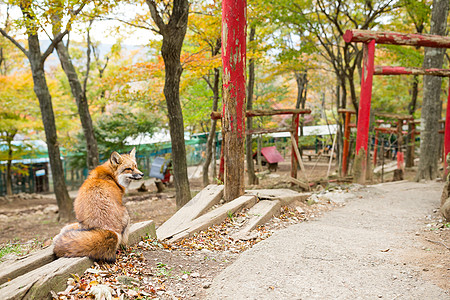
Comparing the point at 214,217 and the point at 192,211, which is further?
the point at 192,211

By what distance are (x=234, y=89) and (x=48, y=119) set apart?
7790 mm

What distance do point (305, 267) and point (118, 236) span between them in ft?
6.14

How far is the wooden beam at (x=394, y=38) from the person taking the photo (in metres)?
7.87

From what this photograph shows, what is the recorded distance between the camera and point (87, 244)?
2.85 meters

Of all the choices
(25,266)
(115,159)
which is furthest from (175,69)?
(25,266)

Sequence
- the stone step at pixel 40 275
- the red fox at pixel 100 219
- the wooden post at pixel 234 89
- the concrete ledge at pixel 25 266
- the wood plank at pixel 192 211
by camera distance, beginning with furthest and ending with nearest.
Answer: the wooden post at pixel 234 89, the wood plank at pixel 192 211, the red fox at pixel 100 219, the concrete ledge at pixel 25 266, the stone step at pixel 40 275

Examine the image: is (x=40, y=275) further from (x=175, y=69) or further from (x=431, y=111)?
(x=431, y=111)

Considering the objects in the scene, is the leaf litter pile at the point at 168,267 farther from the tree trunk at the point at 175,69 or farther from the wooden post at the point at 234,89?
the tree trunk at the point at 175,69

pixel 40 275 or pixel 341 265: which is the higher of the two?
pixel 40 275

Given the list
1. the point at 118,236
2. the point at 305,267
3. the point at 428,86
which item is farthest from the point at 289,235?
the point at 428,86

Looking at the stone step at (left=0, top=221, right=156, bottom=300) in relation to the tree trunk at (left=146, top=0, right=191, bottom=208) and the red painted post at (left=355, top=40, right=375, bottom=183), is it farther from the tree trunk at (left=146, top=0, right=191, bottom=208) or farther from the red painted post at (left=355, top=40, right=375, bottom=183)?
the red painted post at (left=355, top=40, right=375, bottom=183)

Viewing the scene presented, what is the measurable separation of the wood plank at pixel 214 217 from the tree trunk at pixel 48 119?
25.4 ft

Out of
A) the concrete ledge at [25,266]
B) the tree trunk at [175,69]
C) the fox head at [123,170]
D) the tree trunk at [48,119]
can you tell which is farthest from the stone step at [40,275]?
the tree trunk at [48,119]

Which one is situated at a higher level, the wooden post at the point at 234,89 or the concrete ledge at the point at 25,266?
the wooden post at the point at 234,89
